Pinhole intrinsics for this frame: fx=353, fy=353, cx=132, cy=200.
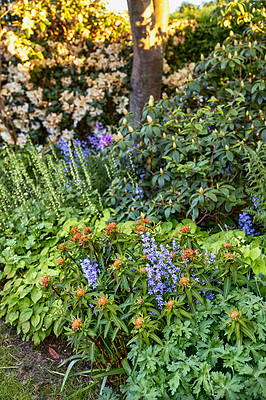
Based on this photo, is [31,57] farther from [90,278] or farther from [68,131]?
[90,278]

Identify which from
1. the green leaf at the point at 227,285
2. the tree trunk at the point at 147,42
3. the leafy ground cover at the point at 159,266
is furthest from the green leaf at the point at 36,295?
the tree trunk at the point at 147,42

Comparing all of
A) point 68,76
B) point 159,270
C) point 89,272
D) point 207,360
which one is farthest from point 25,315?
point 68,76

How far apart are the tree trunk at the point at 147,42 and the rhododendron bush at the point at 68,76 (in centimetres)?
42

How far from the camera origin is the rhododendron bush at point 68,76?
199 inches

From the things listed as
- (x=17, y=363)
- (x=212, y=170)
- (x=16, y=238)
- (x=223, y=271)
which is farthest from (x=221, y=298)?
(x=16, y=238)

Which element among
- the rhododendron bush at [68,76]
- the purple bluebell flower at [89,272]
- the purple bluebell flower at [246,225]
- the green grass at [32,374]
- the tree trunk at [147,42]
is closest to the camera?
the purple bluebell flower at [89,272]

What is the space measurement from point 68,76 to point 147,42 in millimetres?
1484

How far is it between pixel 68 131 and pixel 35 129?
55cm

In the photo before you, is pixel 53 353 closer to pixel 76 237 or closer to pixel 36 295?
pixel 36 295

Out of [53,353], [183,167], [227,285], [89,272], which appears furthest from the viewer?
[183,167]

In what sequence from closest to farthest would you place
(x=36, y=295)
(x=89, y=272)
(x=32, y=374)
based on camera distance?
(x=89, y=272)
(x=32, y=374)
(x=36, y=295)

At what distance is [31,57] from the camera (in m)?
5.11

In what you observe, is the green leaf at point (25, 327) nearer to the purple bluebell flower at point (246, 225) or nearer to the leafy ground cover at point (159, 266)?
the leafy ground cover at point (159, 266)

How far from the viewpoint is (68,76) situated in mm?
5230
